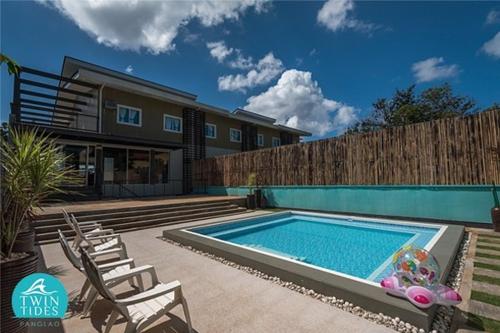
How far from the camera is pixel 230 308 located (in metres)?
2.88

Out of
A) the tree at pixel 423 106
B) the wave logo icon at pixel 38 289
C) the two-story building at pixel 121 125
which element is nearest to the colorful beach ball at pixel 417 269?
the wave logo icon at pixel 38 289

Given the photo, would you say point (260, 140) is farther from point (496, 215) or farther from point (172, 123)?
point (496, 215)

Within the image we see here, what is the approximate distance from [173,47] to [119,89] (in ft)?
13.8

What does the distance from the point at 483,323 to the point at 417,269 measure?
2.28 feet

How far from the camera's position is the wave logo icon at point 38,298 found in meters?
2.09

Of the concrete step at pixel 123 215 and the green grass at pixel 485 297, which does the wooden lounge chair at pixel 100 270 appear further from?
the concrete step at pixel 123 215

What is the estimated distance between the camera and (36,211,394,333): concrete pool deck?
250 cm

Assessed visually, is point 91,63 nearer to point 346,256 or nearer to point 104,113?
point 104,113

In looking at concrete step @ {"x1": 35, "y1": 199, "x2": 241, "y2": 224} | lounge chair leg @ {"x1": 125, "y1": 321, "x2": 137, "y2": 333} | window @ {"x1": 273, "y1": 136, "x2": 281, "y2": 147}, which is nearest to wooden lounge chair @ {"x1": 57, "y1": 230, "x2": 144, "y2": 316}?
lounge chair leg @ {"x1": 125, "y1": 321, "x2": 137, "y2": 333}

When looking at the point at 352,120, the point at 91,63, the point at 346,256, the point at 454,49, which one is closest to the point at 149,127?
the point at 91,63

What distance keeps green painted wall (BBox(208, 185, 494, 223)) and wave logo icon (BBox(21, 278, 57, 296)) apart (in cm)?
950

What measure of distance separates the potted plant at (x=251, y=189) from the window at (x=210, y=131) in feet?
23.8

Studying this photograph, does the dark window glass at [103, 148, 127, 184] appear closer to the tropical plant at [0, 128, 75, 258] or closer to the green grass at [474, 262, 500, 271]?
the tropical plant at [0, 128, 75, 258]

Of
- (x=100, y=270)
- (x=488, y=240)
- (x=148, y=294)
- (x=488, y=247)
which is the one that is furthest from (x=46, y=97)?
(x=488, y=240)
